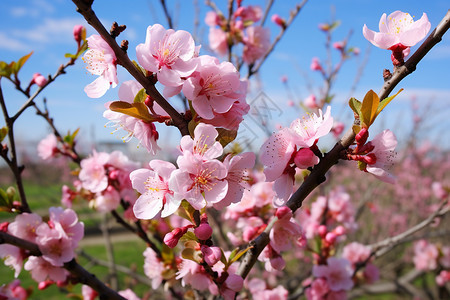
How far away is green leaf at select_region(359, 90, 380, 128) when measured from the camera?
92cm

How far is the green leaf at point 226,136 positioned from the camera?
38.8 inches

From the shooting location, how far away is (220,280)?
107 centimetres

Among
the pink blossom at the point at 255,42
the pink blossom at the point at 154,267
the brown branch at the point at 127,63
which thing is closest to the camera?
the brown branch at the point at 127,63

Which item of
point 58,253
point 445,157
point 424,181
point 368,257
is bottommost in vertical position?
point 445,157

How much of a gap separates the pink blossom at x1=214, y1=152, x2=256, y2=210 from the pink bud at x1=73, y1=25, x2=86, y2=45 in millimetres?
1189

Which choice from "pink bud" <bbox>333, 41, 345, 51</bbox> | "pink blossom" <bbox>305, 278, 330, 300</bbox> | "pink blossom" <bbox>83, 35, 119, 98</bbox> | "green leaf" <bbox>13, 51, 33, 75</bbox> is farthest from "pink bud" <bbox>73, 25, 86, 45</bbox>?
"pink bud" <bbox>333, 41, 345, 51</bbox>

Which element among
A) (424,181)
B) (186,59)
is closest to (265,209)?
(186,59)

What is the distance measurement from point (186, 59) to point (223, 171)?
33cm

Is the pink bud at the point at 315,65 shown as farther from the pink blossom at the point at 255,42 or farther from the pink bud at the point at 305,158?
the pink bud at the point at 305,158

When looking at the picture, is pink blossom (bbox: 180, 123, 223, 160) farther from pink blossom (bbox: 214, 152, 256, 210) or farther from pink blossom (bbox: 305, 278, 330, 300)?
pink blossom (bbox: 305, 278, 330, 300)

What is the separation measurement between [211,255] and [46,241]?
75 cm

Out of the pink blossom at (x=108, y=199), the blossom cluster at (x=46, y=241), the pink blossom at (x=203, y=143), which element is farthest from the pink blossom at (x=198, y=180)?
the pink blossom at (x=108, y=199)

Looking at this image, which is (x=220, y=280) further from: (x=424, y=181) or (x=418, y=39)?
(x=424, y=181)

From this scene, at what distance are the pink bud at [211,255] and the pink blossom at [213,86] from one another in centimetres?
38
